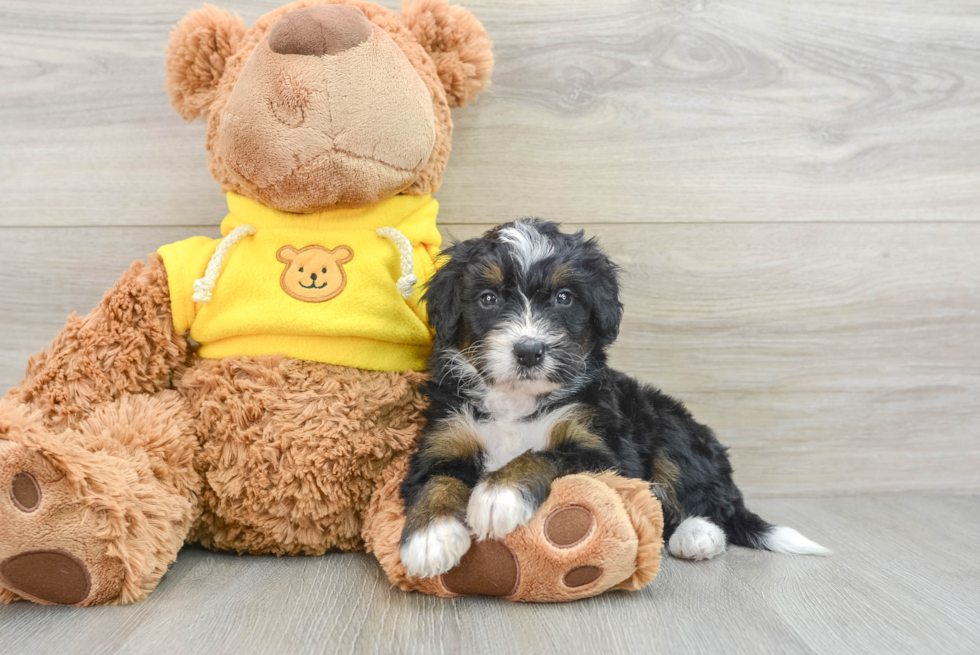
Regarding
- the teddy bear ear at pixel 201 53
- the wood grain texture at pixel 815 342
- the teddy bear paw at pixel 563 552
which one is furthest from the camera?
the wood grain texture at pixel 815 342

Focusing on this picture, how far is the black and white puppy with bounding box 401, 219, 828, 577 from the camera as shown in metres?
1.45

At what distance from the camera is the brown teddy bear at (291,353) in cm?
145

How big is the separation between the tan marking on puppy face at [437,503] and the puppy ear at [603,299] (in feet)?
1.50

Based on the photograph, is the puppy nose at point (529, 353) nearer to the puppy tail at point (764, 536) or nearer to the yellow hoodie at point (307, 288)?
the yellow hoodie at point (307, 288)

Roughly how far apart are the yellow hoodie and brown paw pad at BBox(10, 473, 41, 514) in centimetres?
48

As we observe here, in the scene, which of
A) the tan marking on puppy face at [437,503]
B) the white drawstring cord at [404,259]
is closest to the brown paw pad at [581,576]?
the tan marking on puppy face at [437,503]

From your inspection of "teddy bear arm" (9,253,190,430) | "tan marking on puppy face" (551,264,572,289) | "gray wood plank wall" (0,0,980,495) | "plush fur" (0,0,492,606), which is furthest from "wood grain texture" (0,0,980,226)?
"tan marking on puppy face" (551,264,572,289)

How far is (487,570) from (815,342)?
1414 mm

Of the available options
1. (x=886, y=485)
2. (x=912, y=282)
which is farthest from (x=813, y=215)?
(x=886, y=485)

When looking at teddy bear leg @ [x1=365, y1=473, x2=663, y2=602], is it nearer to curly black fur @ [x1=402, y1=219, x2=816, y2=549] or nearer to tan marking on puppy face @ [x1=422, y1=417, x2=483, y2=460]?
curly black fur @ [x1=402, y1=219, x2=816, y2=549]

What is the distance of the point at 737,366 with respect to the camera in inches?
91.7

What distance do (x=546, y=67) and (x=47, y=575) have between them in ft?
5.83

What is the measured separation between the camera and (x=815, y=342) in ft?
7.66

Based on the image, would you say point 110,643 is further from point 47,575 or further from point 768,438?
point 768,438
